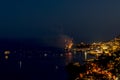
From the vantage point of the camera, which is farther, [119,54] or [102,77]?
[119,54]

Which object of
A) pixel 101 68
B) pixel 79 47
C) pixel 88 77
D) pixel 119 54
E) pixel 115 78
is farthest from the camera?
pixel 79 47

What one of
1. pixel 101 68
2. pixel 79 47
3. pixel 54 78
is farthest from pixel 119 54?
pixel 79 47

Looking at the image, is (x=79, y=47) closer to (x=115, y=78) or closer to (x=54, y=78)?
(x=54, y=78)

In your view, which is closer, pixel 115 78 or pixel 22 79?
pixel 115 78

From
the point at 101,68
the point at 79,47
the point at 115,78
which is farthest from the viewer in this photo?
the point at 79,47

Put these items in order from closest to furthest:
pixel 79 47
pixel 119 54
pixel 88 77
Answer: pixel 88 77 < pixel 119 54 < pixel 79 47

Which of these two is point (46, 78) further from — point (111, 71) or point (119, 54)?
point (111, 71)

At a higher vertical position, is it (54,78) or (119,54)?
(119,54)

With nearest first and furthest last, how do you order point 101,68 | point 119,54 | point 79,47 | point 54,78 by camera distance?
point 101,68 → point 119,54 → point 54,78 → point 79,47

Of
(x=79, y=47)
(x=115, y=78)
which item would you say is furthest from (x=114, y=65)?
(x=79, y=47)
